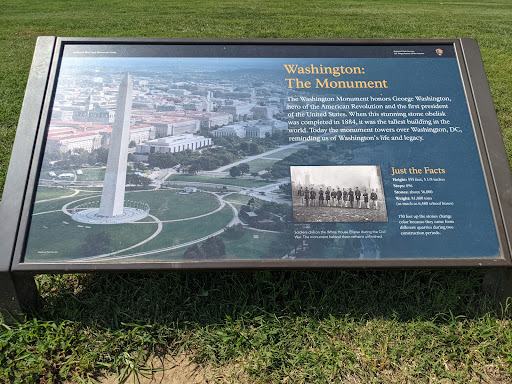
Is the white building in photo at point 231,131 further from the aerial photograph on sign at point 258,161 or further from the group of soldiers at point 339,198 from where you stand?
the group of soldiers at point 339,198

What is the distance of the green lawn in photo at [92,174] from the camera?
2605 millimetres

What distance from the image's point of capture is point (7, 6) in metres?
12.7

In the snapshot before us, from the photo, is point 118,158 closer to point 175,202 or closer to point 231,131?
point 175,202

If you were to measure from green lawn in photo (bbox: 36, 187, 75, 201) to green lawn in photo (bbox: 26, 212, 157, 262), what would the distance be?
0.37ft

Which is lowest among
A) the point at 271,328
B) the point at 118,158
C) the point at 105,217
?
the point at 271,328

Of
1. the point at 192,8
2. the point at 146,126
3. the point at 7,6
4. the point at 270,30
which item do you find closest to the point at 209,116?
the point at 146,126

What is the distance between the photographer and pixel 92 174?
2.62 m

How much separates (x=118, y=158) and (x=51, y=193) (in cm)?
44

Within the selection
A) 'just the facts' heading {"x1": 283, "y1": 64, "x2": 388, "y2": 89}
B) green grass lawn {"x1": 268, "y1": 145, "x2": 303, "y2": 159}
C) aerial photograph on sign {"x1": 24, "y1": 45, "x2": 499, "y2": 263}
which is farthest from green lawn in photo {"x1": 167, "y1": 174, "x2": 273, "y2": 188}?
'just the facts' heading {"x1": 283, "y1": 64, "x2": 388, "y2": 89}

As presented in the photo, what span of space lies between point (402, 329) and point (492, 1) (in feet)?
60.7

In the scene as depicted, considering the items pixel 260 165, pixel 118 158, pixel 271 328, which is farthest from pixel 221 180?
pixel 271 328

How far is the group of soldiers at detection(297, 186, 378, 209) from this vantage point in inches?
99.0

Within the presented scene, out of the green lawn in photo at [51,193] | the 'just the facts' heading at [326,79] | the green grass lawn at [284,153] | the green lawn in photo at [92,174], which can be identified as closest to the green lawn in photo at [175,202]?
the green lawn in photo at [92,174]

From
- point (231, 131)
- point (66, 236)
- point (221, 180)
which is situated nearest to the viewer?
point (66, 236)
